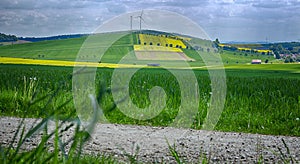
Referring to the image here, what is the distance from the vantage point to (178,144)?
489 centimetres

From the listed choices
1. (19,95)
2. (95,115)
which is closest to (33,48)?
(19,95)

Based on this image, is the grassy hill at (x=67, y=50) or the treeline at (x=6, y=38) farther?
the treeline at (x=6, y=38)

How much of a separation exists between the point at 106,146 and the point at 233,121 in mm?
3051

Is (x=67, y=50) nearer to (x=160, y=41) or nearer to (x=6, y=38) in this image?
(x=6, y=38)

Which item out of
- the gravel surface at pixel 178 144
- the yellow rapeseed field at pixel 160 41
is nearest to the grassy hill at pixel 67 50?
the yellow rapeseed field at pixel 160 41

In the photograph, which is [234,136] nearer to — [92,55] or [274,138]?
[274,138]

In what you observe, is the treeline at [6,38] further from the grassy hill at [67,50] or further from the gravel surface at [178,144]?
the gravel surface at [178,144]

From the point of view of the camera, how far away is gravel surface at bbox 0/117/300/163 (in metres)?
4.27

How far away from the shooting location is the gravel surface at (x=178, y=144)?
427 centimetres

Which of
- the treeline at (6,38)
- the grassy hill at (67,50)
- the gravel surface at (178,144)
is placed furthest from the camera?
the treeline at (6,38)

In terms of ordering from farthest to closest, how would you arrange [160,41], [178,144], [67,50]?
1. [67,50]
2. [160,41]
3. [178,144]

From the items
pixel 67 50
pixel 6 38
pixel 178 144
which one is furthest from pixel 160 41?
pixel 178 144

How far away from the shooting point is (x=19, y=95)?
331 inches

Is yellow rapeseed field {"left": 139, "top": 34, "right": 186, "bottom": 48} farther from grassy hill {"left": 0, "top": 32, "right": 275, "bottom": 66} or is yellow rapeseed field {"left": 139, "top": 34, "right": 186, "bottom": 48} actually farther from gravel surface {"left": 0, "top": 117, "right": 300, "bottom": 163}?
gravel surface {"left": 0, "top": 117, "right": 300, "bottom": 163}
